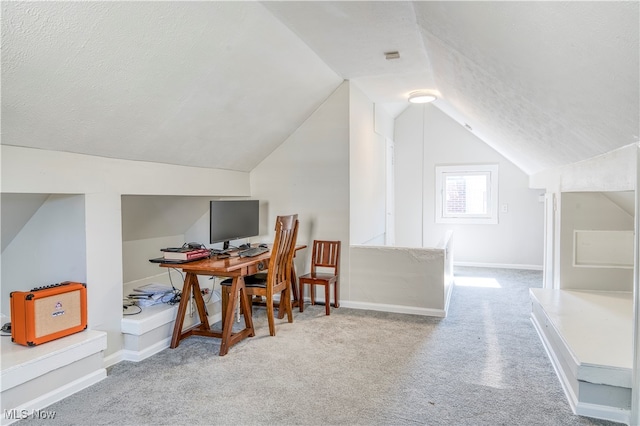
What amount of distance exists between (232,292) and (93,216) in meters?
1.11

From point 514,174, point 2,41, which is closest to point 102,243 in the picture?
point 2,41

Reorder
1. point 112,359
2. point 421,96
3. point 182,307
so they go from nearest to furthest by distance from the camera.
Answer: point 112,359, point 182,307, point 421,96

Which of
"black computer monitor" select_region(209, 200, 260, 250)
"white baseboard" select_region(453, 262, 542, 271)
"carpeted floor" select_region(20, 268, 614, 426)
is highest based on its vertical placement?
"black computer monitor" select_region(209, 200, 260, 250)

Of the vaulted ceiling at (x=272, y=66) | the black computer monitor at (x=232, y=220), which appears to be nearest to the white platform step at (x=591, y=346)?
the vaulted ceiling at (x=272, y=66)

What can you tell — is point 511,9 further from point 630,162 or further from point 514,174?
point 514,174

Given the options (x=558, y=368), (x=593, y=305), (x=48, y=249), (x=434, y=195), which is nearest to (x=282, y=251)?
(x=48, y=249)

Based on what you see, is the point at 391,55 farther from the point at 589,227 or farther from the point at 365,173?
the point at 589,227

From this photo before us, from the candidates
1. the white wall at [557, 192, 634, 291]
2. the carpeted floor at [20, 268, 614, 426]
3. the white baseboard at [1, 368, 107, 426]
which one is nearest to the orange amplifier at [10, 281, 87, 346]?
the white baseboard at [1, 368, 107, 426]

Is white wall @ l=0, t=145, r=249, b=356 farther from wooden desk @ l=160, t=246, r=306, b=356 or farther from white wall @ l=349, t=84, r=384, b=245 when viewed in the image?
white wall @ l=349, t=84, r=384, b=245

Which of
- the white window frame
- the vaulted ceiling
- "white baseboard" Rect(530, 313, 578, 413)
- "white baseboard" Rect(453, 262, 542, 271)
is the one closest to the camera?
the vaulted ceiling

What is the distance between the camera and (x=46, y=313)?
240 cm

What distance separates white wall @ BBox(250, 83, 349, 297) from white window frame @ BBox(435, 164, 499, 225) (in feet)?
9.89

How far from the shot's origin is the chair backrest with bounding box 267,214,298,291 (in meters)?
3.35

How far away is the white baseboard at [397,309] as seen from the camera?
13.0 ft
